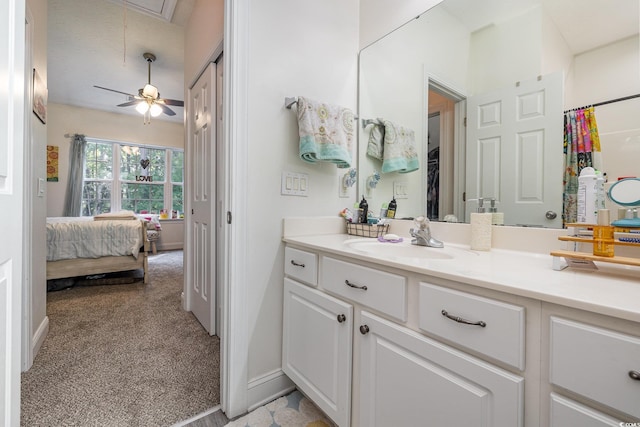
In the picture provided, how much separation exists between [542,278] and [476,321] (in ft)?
0.65

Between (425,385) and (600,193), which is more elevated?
(600,193)

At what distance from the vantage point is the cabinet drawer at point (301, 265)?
1.24 m

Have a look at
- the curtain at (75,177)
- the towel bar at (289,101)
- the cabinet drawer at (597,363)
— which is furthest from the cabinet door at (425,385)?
the curtain at (75,177)

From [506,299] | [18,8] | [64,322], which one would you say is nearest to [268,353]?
[506,299]

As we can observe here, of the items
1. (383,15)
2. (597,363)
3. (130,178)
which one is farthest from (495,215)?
(130,178)

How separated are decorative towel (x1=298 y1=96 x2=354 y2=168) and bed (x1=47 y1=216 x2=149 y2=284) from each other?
2.90 m

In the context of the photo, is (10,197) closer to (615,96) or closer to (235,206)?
(235,206)

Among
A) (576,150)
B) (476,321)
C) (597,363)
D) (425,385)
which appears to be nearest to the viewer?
(597,363)

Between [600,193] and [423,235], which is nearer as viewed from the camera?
[600,193]

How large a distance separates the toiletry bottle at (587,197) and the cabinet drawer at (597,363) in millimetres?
524

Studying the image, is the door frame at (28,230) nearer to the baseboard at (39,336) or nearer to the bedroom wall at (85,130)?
the baseboard at (39,336)

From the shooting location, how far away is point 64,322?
7.42ft

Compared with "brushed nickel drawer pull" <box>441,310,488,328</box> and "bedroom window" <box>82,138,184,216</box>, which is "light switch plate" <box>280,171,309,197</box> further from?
"bedroom window" <box>82,138,184,216</box>

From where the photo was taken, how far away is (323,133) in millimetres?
1444
